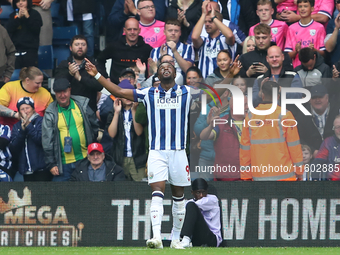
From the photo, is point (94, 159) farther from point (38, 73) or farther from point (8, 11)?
point (8, 11)

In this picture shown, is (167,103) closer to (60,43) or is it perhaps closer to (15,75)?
(15,75)

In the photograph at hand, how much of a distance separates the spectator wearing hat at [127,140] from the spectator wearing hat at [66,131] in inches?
15.2

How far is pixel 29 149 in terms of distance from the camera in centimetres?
882

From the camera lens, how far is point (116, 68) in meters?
10.8

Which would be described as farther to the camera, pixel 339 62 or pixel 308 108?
pixel 339 62

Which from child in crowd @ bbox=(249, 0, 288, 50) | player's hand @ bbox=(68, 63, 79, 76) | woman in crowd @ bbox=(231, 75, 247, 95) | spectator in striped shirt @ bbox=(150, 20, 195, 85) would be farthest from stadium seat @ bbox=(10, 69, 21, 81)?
woman in crowd @ bbox=(231, 75, 247, 95)

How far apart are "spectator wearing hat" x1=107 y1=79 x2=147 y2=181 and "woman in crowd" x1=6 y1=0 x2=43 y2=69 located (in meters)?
3.02

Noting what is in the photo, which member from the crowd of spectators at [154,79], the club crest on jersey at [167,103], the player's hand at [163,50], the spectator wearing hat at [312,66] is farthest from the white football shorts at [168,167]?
the player's hand at [163,50]

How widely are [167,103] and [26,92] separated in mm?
3443

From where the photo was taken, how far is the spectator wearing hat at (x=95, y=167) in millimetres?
8523

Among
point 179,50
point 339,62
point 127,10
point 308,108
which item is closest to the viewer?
point 308,108

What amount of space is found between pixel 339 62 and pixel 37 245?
5.25 m

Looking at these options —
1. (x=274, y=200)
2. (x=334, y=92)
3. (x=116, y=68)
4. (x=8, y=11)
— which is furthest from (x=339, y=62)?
(x=8, y=11)

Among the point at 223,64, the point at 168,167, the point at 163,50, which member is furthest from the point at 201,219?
the point at 163,50
